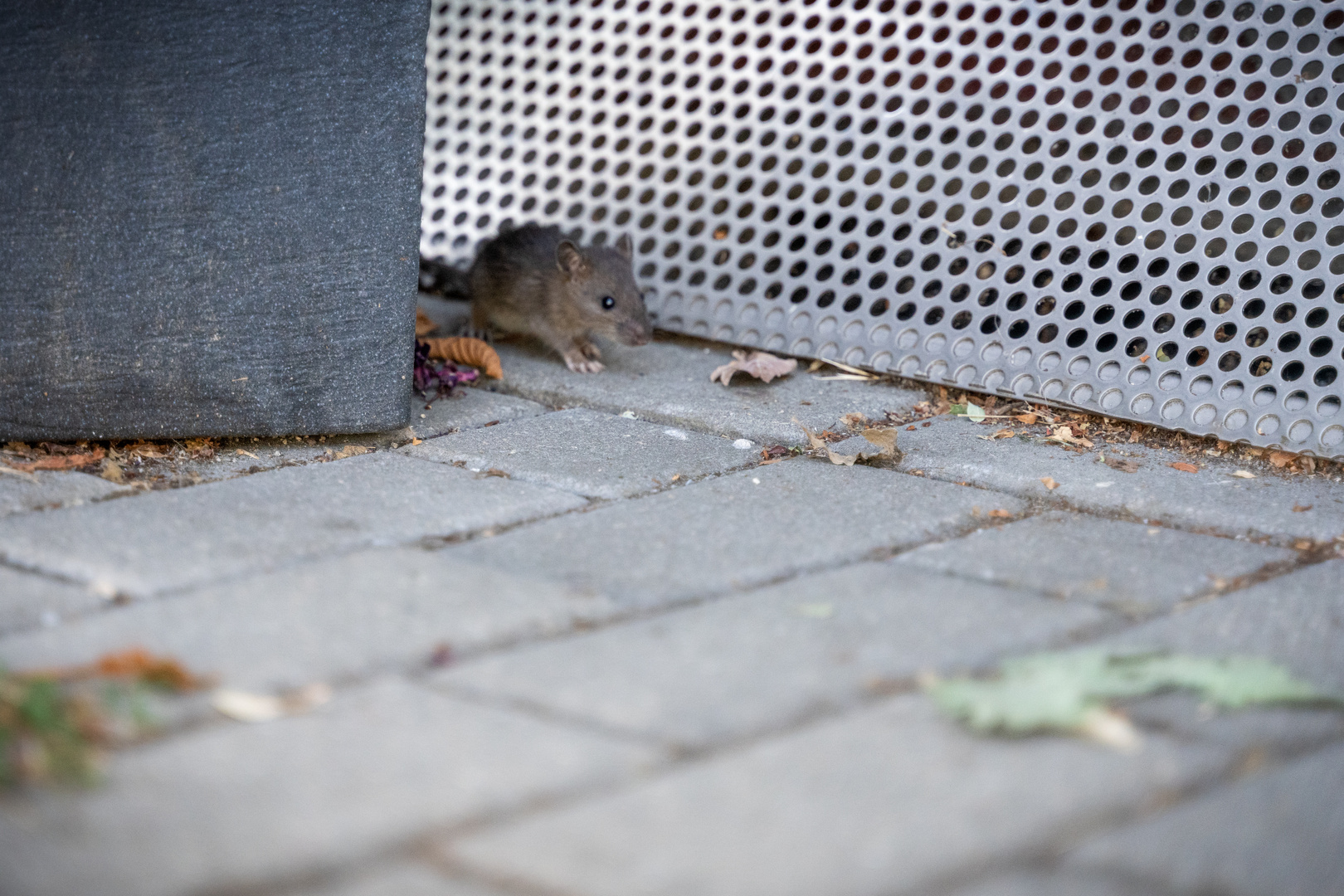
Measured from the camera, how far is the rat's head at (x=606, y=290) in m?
4.80

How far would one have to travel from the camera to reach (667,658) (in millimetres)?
2221

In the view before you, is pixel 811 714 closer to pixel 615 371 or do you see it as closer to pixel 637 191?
pixel 615 371

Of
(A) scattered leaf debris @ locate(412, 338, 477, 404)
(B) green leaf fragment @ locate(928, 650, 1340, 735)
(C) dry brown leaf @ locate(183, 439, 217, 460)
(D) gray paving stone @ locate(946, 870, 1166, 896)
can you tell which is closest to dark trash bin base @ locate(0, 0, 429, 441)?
A: (C) dry brown leaf @ locate(183, 439, 217, 460)

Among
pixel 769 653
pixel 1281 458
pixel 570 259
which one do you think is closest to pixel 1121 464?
pixel 1281 458

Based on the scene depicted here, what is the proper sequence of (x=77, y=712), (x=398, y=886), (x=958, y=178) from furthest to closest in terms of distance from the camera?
(x=958, y=178) → (x=77, y=712) → (x=398, y=886)

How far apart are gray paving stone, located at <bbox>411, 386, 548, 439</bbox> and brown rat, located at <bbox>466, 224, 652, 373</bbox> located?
0.62m

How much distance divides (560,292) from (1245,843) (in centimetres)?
353

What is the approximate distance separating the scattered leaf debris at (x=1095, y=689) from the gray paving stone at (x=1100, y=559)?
0.32m

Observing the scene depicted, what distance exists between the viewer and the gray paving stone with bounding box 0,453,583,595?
259cm

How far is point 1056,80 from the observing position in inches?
164

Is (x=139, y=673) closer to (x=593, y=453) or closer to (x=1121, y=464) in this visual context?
(x=593, y=453)

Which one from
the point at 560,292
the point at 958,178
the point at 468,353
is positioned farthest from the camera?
the point at 560,292

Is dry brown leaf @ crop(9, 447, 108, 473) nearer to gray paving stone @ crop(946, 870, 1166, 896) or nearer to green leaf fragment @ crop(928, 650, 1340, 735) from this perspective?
green leaf fragment @ crop(928, 650, 1340, 735)

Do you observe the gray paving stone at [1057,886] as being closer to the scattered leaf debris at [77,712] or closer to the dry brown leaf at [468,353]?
the scattered leaf debris at [77,712]
